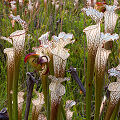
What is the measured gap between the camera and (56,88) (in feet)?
1.94

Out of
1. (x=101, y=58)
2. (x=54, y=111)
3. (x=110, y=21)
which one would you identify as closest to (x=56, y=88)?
(x=54, y=111)

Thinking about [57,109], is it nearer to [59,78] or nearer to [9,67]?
[59,78]

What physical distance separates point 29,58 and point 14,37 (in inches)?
4.6

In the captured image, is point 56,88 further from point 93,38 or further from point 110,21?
point 110,21

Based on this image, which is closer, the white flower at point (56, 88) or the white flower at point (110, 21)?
the white flower at point (56, 88)

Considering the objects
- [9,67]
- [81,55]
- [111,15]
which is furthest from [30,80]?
[81,55]

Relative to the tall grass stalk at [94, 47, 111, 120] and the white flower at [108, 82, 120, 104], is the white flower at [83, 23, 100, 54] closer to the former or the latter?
the tall grass stalk at [94, 47, 111, 120]

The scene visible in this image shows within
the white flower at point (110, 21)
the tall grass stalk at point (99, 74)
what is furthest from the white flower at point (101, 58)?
the white flower at point (110, 21)

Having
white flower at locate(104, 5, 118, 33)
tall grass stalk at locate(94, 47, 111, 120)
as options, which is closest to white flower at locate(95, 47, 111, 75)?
tall grass stalk at locate(94, 47, 111, 120)

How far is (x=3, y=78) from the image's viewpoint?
192 cm

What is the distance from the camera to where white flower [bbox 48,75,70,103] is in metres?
0.57

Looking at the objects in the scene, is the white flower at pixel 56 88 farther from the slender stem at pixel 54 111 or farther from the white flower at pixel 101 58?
the white flower at pixel 101 58

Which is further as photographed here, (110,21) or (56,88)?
(110,21)

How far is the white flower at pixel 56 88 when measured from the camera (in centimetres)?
57
